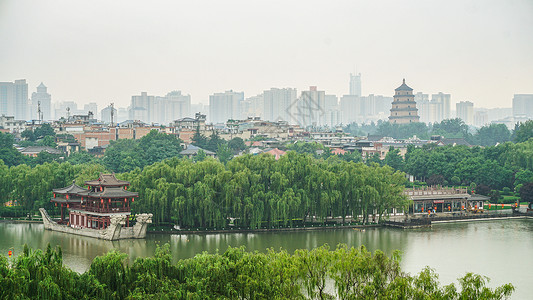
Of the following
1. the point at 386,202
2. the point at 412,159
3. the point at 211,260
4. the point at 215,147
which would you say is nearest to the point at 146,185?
the point at 386,202

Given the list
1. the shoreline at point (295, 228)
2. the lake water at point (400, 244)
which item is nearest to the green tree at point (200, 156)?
the shoreline at point (295, 228)

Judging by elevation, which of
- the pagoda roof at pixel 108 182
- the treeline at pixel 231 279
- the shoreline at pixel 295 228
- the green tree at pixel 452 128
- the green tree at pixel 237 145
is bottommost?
the shoreline at pixel 295 228

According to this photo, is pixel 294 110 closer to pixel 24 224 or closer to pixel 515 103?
pixel 515 103

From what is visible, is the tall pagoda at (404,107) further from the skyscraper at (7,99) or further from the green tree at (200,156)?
the skyscraper at (7,99)

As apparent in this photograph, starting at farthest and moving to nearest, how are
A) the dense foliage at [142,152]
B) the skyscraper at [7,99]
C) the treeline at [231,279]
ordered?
the skyscraper at [7,99]
the dense foliage at [142,152]
the treeline at [231,279]

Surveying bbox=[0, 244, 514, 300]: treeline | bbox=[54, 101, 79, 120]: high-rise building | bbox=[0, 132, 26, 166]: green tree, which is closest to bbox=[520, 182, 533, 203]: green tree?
bbox=[0, 244, 514, 300]: treeline

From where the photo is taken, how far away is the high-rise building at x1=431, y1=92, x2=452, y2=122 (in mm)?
144875

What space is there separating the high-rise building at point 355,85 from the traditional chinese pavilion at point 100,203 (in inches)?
5848

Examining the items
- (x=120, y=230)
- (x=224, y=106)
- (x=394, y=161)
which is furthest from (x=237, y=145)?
(x=224, y=106)

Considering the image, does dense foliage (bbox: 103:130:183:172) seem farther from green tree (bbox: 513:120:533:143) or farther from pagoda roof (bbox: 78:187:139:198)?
green tree (bbox: 513:120:533:143)

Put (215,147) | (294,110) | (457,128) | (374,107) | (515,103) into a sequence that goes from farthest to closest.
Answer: (374,107)
(515,103)
(294,110)
(457,128)
(215,147)

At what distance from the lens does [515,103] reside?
15062 cm

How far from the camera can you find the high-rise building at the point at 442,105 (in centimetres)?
14488

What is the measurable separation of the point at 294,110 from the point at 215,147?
59480 mm
